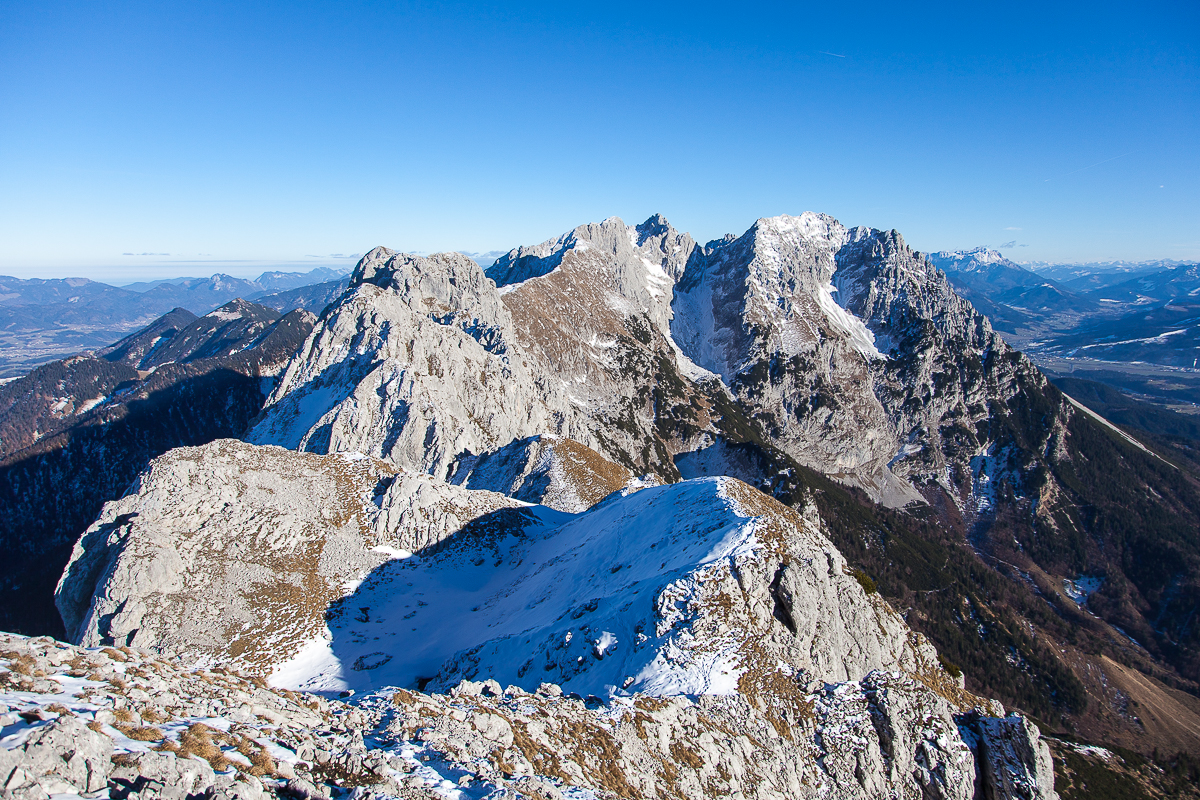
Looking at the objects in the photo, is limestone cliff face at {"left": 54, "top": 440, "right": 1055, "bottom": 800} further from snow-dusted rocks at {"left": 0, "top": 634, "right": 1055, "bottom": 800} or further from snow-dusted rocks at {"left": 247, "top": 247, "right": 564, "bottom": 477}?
snow-dusted rocks at {"left": 247, "top": 247, "right": 564, "bottom": 477}

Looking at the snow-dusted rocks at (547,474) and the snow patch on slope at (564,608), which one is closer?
the snow patch on slope at (564,608)

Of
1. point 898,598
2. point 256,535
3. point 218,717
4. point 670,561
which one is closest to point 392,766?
point 218,717

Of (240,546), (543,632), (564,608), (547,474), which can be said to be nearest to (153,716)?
(543,632)

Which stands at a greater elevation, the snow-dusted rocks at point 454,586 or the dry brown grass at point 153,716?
the dry brown grass at point 153,716

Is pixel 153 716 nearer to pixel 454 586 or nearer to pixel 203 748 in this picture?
pixel 203 748

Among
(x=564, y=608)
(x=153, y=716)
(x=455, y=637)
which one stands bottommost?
(x=455, y=637)

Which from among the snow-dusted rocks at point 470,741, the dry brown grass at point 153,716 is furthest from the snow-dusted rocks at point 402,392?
the dry brown grass at point 153,716

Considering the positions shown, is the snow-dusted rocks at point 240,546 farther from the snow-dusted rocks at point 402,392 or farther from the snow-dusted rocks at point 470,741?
the snow-dusted rocks at point 470,741

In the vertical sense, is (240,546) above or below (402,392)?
below

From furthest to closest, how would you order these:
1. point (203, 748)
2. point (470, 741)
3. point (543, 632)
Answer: point (543, 632)
point (470, 741)
point (203, 748)

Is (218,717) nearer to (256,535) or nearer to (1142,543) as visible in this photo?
(256,535)

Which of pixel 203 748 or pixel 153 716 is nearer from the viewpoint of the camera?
pixel 203 748

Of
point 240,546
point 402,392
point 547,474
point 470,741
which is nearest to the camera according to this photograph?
point 470,741
